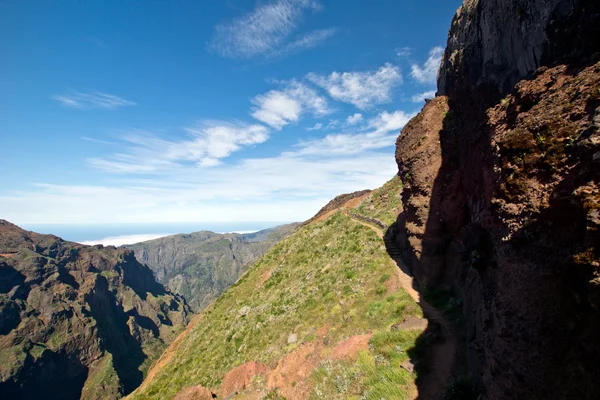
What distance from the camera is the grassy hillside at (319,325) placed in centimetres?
1594

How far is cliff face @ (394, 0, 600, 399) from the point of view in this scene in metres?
6.61

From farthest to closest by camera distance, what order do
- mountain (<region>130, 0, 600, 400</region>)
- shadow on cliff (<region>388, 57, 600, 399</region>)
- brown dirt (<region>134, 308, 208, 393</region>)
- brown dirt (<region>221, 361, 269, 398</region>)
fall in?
brown dirt (<region>134, 308, 208, 393</region>) < brown dirt (<region>221, 361, 269, 398</region>) < mountain (<region>130, 0, 600, 400</region>) < shadow on cliff (<region>388, 57, 600, 399</region>)

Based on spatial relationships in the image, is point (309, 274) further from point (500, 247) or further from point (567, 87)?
point (567, 87)

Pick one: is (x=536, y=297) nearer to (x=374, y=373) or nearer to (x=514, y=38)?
(x=374, y=373)

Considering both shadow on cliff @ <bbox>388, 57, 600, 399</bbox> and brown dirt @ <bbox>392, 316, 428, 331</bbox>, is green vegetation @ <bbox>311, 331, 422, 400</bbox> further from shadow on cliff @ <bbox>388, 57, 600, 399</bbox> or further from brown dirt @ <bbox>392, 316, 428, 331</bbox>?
shadow on cliff @ <bbox>388, 57, 600, 399</bbox>

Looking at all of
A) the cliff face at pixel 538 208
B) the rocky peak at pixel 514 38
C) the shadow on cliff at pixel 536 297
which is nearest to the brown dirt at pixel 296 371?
the shadow on cliff at pixel 536 297

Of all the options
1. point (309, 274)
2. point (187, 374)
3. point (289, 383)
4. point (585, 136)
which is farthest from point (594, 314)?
point (187, 374)

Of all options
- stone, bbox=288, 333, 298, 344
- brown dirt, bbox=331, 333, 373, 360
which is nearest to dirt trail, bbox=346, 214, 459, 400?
brown dirt, bbox=331, 333, 373, 360

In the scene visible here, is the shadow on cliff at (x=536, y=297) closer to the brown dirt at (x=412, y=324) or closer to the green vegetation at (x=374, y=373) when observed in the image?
the green vegetation at (x=374, y=373)

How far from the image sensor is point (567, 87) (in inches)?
331

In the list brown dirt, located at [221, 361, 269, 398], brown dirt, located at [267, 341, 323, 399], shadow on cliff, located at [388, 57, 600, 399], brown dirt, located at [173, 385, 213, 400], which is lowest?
brown dirt, located at [173, 385, 213, 400]

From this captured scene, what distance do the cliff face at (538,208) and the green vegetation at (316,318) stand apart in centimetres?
422

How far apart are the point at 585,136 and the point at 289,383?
58.7 feet

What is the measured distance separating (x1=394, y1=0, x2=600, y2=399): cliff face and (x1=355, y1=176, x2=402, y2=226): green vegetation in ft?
81.7
